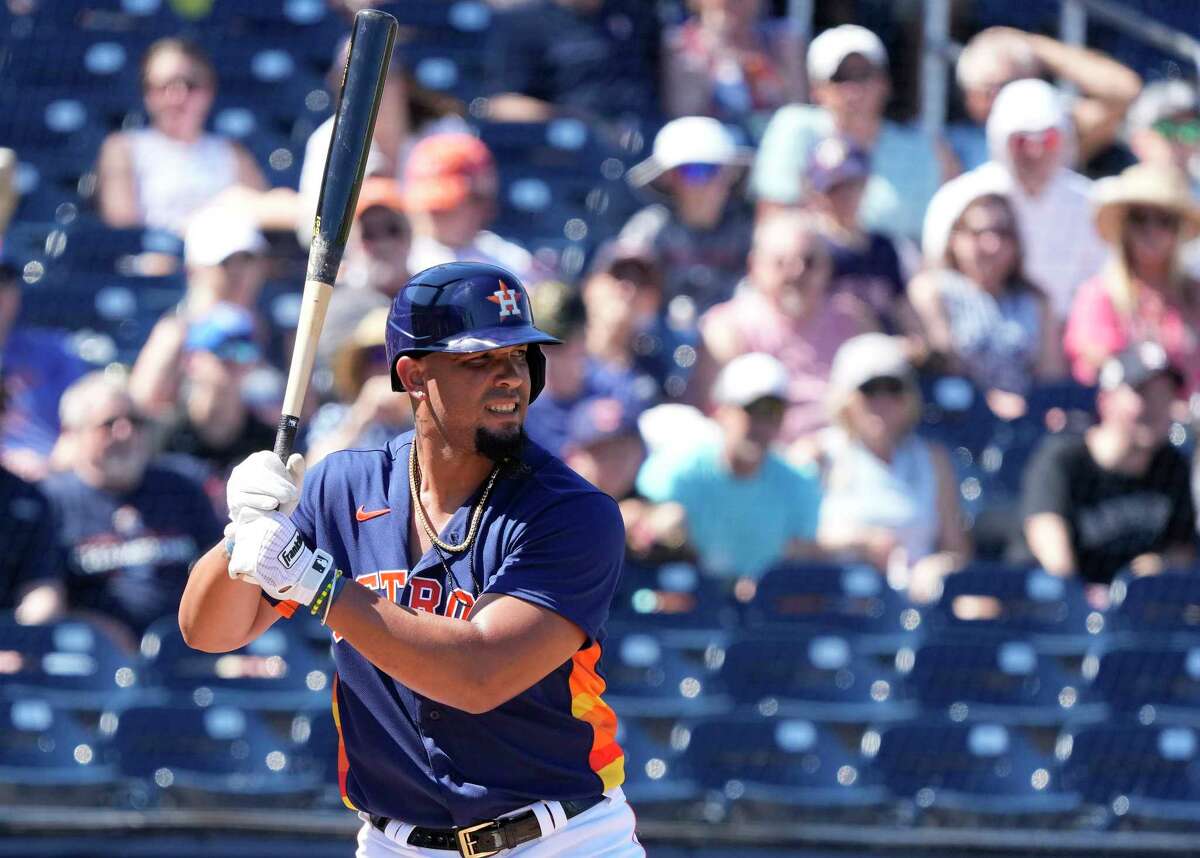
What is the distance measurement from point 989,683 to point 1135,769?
47 cm

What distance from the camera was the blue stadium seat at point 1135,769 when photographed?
552 cm

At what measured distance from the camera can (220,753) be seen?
18.2 ft

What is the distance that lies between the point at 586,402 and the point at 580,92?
259 cm

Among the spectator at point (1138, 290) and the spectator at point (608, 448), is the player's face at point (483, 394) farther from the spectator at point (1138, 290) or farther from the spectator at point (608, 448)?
the spectator at point (1138, 290)

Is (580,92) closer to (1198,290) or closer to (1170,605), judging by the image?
(1198,290)

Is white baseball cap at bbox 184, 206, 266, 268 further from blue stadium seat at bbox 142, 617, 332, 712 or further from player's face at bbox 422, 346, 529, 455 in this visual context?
player's face at bbox 422, 346, 529, 455

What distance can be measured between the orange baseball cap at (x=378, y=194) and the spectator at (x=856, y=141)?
1459 mm

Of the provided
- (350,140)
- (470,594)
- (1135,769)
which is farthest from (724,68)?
(470,594)

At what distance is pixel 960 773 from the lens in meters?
5.53

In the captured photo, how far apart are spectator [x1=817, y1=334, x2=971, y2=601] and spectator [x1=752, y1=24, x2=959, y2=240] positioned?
1.43 metres

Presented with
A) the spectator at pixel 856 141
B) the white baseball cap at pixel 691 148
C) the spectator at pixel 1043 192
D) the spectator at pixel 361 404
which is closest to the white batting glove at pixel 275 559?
the spectator at pixel 361 404

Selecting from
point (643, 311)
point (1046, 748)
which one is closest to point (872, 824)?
point (1046, 748)

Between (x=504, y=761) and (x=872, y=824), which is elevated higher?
(x=504, y=761)

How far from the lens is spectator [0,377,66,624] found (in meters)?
5.80
